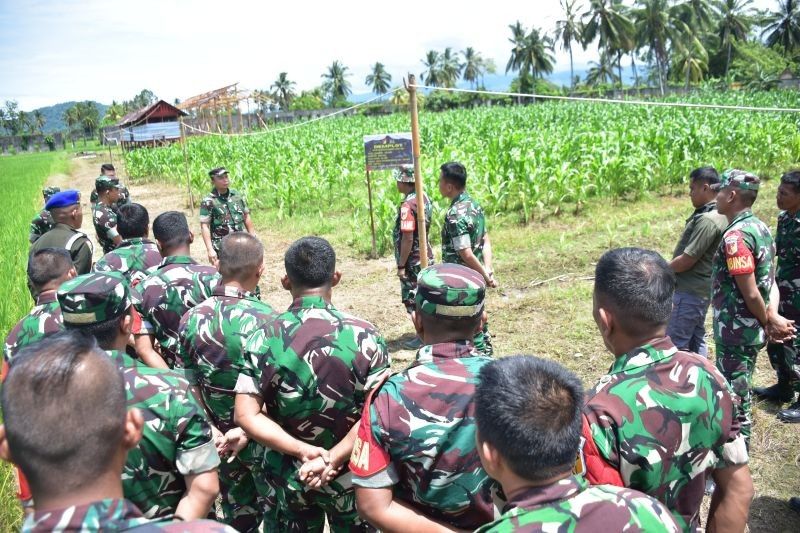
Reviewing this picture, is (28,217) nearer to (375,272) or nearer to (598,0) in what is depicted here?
(375,272)

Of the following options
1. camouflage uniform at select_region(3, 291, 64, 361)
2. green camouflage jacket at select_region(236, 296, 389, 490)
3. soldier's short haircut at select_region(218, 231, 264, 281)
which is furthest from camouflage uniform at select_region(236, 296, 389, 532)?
camouflage uniform at select_region(3, 291, 64, 361)

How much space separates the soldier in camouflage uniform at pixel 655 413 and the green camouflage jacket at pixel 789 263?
2.93m

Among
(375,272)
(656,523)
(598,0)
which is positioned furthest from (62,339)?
(598,0)

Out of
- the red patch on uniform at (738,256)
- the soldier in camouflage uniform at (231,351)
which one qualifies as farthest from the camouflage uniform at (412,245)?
the red patch on uniform at (738,256)

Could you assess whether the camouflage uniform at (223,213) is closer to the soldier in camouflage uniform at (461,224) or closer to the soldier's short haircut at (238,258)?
the soldier in camouflage uniform at (461,224)

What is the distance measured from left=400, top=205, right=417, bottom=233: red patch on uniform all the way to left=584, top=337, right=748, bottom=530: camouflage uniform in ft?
13.1

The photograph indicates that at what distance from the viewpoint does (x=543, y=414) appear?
138 centimetres

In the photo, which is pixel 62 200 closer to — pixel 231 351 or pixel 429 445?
pixel 231 351

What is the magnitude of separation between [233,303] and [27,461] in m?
→ 1.76

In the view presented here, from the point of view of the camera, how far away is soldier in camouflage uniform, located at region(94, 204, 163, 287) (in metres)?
4.54

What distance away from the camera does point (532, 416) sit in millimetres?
1370

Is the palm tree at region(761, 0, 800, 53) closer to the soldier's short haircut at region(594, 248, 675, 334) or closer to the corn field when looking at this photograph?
the corn field

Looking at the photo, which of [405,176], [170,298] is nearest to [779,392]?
[405,176]

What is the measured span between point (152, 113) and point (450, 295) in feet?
164
